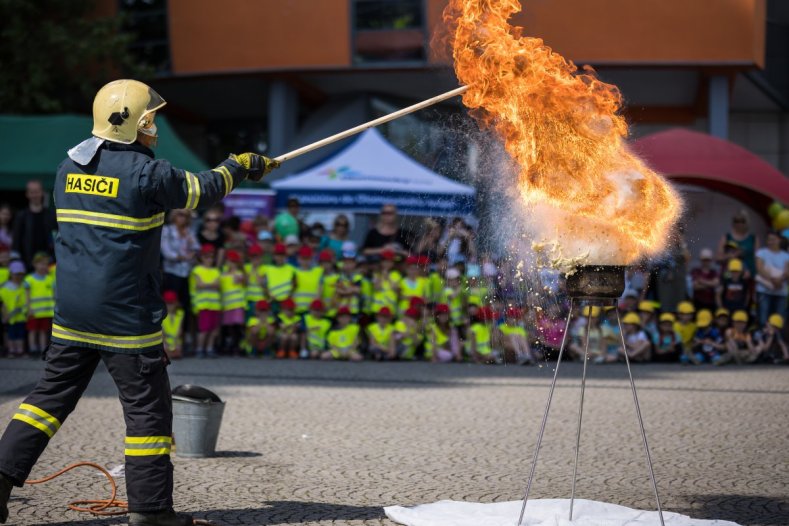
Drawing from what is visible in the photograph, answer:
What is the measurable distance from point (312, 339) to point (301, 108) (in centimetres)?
1254

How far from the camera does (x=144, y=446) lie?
15.6 ft

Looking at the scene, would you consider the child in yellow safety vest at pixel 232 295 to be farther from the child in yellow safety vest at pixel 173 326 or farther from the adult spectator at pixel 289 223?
the adult spectator at pixel 289 223

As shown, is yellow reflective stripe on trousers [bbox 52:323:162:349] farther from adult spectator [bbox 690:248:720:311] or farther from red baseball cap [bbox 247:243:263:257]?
adult spectator [bbox 690:248:720:311]

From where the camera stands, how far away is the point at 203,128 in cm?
2695

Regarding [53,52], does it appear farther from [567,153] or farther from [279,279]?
[567,153]

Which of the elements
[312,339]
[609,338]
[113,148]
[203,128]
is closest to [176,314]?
[312,339]

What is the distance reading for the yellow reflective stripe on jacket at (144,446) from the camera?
4766 mm

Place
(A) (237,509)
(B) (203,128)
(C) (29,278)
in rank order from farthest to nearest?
(B) (203,128)
(C) (29,278)
(A) (237,509)

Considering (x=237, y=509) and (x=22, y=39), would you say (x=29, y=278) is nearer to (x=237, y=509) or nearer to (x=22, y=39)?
Answer: (x=237, y=509)

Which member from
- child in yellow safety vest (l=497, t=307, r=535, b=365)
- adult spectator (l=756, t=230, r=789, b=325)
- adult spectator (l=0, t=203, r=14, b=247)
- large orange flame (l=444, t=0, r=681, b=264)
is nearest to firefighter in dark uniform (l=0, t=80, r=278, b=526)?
large orange flame (l=444, t=0, r=681, b=264)

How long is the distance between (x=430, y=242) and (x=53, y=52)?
37.0 feet

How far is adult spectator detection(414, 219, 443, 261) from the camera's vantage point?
14.2 m

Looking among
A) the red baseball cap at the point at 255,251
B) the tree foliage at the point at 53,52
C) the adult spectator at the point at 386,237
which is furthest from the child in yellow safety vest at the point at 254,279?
the tree foliage at the point at 53,52

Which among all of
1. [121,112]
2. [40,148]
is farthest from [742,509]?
[40,148]
